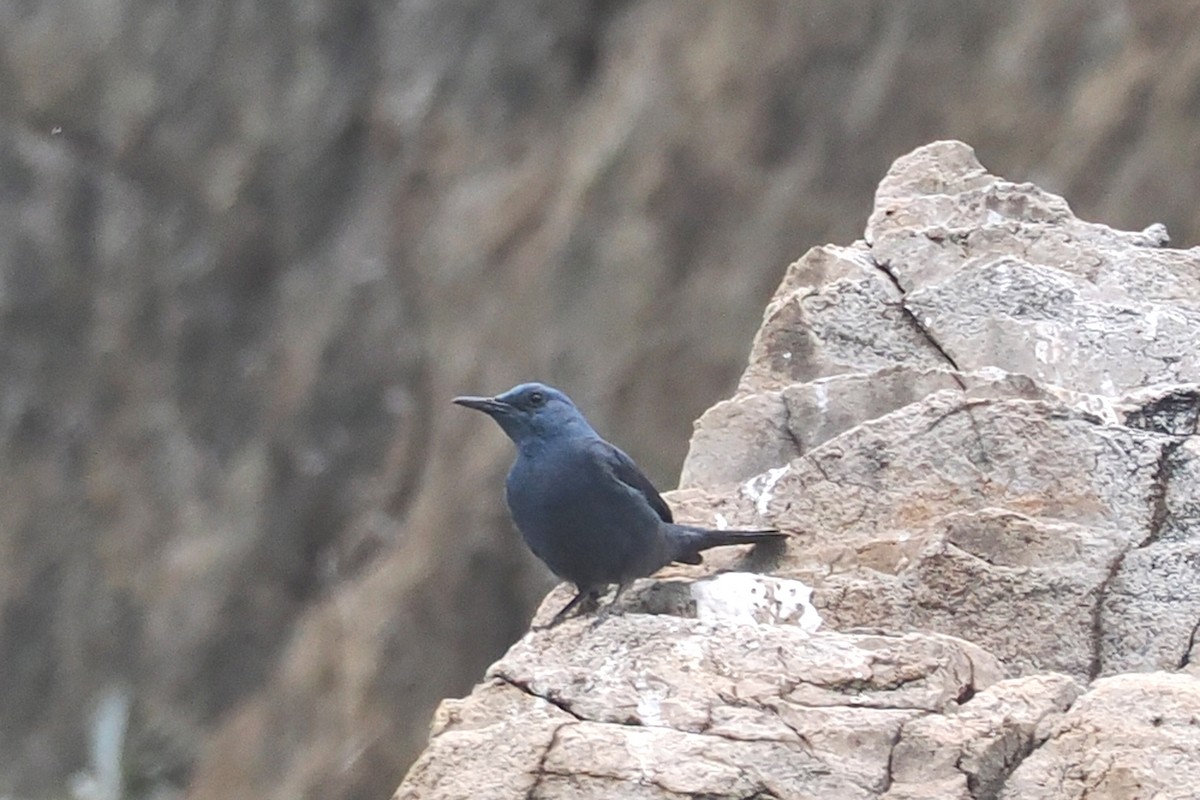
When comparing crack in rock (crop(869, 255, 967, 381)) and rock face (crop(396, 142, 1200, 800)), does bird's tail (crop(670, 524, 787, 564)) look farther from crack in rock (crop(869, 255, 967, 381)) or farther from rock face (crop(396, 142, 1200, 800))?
crack in rock (crop(869, 255, 967, 381))

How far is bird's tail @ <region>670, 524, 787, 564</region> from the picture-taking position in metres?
5.63

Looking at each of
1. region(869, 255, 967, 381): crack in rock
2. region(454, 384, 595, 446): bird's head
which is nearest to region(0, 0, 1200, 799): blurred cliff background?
region(869, 255, 967, 381): crack in rock

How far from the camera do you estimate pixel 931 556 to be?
521 centimetres

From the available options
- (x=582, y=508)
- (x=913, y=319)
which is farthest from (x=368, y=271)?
(x=582, y=508)

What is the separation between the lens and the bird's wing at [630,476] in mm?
5863

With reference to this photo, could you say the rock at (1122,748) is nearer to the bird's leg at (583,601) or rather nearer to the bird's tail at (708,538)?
the bird's tail at (708,538)

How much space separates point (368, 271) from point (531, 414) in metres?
12.0

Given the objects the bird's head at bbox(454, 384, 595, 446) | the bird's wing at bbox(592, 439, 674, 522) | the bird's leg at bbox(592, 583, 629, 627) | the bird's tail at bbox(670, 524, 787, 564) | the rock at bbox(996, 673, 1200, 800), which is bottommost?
the rock at bbox(996, 673, 1200, 800)

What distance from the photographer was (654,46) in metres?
15.9

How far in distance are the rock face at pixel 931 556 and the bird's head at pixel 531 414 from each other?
0.51m

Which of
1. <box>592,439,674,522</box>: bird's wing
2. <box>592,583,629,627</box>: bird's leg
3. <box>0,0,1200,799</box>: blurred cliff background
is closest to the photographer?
<box>592,583,629,627</box>: bird's leg

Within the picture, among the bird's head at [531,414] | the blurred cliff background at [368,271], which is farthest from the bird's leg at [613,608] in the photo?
the blurred cliff background at [368,271]

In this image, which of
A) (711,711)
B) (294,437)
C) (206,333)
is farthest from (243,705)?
(711,711)

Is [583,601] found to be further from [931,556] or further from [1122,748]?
[1122,748]
